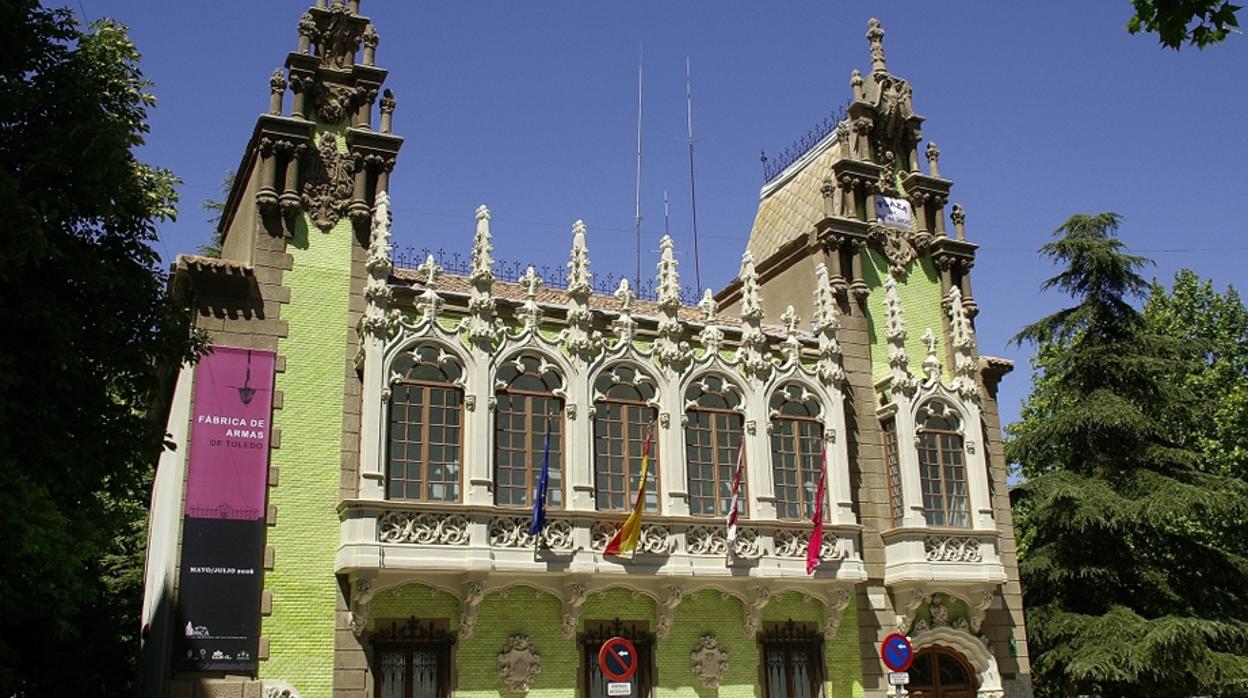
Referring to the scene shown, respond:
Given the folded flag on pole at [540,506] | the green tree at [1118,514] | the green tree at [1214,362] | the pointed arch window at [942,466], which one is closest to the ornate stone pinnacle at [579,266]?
the folded flag on pole at [540,506]

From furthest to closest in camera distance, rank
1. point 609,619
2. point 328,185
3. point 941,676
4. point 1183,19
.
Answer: point 941,676 < point 328,185 < point 609,619 < point 1183,19

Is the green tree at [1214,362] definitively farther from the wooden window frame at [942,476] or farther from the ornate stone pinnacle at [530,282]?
the ornate stone pinnacle at [530,282]

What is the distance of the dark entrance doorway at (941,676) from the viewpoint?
25125 mm

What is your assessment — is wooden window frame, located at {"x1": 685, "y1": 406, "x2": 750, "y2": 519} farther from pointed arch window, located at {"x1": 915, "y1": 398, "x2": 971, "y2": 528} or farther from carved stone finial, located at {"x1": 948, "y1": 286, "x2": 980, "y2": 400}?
carved stone finial, located at {"x1": 948, "y1": 286, "x2": 980, "y2": 400}

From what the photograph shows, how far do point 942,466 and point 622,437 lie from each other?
7750mm

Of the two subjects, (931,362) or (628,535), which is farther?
(931,362)

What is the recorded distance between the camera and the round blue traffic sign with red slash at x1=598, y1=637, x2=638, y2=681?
20.5 m

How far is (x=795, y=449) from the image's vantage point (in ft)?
81.9

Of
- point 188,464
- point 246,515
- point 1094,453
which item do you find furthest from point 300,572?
point 1094,453

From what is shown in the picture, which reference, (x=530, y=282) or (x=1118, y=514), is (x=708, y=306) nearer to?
(x=530, y=282)

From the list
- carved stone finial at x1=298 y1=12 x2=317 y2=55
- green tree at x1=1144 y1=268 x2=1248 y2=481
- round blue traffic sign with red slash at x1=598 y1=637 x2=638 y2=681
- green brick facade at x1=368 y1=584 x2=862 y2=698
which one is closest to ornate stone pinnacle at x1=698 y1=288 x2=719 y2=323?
green brick facade at x1=368 y1=584 x2=862 y2=698

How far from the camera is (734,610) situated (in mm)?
23469

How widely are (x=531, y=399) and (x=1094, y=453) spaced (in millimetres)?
16867

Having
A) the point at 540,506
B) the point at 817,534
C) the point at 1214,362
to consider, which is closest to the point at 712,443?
the point at 817,534
